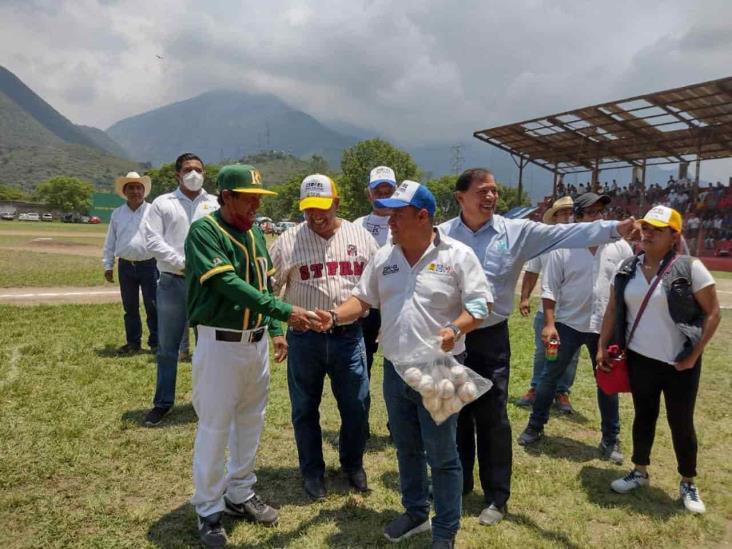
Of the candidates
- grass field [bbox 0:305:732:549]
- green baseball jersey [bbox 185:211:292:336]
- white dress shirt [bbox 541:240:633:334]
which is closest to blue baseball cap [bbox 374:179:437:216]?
green baseball jersey [bbox 185:211:292:336]

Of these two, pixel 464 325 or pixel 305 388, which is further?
pixel 305 388

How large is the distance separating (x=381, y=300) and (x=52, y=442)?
327 centimetres

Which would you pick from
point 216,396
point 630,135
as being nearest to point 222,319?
point 216,396

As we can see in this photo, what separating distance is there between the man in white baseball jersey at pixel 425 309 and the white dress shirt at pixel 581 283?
2176mm

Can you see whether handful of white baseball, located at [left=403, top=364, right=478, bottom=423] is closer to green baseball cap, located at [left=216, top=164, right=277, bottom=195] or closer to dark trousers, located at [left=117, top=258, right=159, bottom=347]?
green baseball cap, located at [left=216, top=164, right=277, bottom=195]

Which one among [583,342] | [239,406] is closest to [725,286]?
[583,342]

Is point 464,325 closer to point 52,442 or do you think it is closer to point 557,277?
point 557,277

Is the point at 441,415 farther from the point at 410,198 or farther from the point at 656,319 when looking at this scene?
the point at 656,319

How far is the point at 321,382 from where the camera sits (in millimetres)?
3812

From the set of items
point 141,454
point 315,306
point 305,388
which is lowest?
point 141,454

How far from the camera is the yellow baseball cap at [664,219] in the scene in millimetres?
3512

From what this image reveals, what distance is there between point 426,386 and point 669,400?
2182 mm

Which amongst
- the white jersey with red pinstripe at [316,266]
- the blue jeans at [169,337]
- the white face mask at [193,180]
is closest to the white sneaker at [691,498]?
the white jersey with red pinstripe at [316,266]

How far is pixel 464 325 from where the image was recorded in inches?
108
